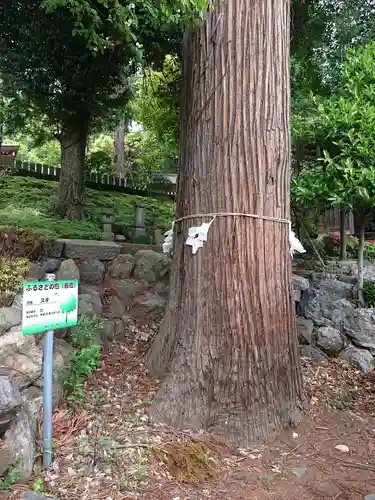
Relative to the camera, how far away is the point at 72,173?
5.59 m

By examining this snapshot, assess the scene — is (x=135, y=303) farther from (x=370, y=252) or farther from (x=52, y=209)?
(x=370, y=252)

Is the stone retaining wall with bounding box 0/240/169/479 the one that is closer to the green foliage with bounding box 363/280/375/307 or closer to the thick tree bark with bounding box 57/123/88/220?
the thick tree bark with bounding box 57/123/88/220

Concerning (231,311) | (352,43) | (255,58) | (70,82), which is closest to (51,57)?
(70,82)

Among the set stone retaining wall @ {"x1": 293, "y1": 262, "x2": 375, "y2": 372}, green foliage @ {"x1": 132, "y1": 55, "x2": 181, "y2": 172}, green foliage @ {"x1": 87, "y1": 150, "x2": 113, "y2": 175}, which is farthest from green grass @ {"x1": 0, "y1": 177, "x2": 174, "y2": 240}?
green foliage @ {"x1": 87, "y1": 150, "x2": 113, "y2": 175}

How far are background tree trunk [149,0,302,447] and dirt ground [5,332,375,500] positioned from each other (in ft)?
0.50

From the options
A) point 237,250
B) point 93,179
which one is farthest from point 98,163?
point 237,250

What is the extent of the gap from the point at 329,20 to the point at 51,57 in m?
3.81

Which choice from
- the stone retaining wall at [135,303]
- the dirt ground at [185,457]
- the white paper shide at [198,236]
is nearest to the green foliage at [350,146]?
the stone retaining wall at [135,303]

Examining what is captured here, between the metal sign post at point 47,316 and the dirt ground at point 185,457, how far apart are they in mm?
231

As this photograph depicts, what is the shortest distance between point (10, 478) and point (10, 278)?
1432mm

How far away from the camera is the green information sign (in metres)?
1.95

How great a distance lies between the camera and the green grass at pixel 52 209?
156 inches

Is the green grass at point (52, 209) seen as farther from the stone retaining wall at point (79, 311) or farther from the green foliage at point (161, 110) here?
the green foliage at point (161, 110)

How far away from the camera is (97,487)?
1.96 m
